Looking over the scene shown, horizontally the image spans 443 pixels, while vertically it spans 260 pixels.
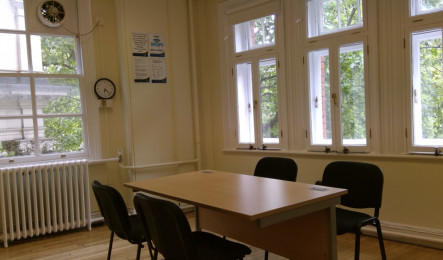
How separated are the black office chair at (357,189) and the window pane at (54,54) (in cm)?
345

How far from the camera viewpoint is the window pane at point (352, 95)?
3.75 metres

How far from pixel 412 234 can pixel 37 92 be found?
440 centimetres

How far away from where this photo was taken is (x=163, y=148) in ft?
16.4

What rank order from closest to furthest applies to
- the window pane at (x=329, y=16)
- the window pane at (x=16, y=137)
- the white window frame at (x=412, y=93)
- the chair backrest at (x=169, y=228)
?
1. the chair backrest at (x=169, y=228)
2. the white window frame at (x=412, y=93)
3. the window pane at (x=329, y=16)
4. the window pane at (x=16, y=137)

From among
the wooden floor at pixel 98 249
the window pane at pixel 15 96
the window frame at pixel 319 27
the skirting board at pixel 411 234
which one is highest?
the window frame at pixel 319 27

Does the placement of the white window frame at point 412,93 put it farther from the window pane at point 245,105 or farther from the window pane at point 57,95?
the window pane at point 57,95

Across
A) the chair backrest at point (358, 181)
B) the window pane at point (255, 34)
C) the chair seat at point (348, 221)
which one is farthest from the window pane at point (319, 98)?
the chair seat at point (348, 221)

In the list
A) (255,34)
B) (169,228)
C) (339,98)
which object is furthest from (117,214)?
(255,34)

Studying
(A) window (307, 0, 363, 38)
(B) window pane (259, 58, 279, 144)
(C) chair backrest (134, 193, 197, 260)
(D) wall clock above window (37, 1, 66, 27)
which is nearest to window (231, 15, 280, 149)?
(B) window pane (259, 58, 279, 144)

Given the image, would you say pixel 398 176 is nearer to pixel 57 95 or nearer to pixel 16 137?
pixel 57 95

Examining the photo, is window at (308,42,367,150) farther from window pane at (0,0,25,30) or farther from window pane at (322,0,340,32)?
window pane at (0,0,25,30)

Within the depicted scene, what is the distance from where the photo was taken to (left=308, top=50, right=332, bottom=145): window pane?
4047mm

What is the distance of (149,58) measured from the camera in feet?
15.9

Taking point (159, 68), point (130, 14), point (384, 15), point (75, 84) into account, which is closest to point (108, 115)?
point (75, 84)
